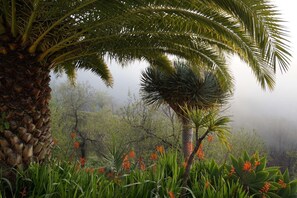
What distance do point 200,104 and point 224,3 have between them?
7578 mm

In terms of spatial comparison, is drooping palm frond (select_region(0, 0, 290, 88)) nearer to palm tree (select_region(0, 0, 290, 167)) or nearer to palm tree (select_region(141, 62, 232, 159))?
palm tree (select_region(0, 0, 290, 167))

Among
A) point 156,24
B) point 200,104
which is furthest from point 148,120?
point 156,24

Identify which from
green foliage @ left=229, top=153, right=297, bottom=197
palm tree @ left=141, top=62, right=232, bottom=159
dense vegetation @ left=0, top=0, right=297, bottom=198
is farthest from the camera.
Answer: palm tree @ left=141, top=62, right=232, bottom=159

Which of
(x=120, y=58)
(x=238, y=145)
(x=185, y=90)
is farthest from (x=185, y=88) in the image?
(x=238, y=145)

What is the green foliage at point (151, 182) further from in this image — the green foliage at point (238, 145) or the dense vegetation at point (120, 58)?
the green foliage at point (238, 145)

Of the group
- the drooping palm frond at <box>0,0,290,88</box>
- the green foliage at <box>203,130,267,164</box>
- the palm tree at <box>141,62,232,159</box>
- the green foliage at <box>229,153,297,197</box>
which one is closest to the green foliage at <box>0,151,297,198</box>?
the green foliage at <box>229,153,297,197</box>

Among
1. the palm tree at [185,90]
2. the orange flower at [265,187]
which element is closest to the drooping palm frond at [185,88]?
the palm tree at [185,90]

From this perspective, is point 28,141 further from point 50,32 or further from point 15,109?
point 50,32

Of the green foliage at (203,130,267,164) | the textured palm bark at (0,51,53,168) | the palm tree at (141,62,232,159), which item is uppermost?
the palm tree at (141,62,232,159)

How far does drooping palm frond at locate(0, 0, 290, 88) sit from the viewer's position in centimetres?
491

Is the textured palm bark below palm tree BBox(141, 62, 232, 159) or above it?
below

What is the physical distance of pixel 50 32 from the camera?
5.80 metres

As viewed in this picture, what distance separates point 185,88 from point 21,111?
722 centimetres

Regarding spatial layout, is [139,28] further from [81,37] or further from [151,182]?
[151,182]
